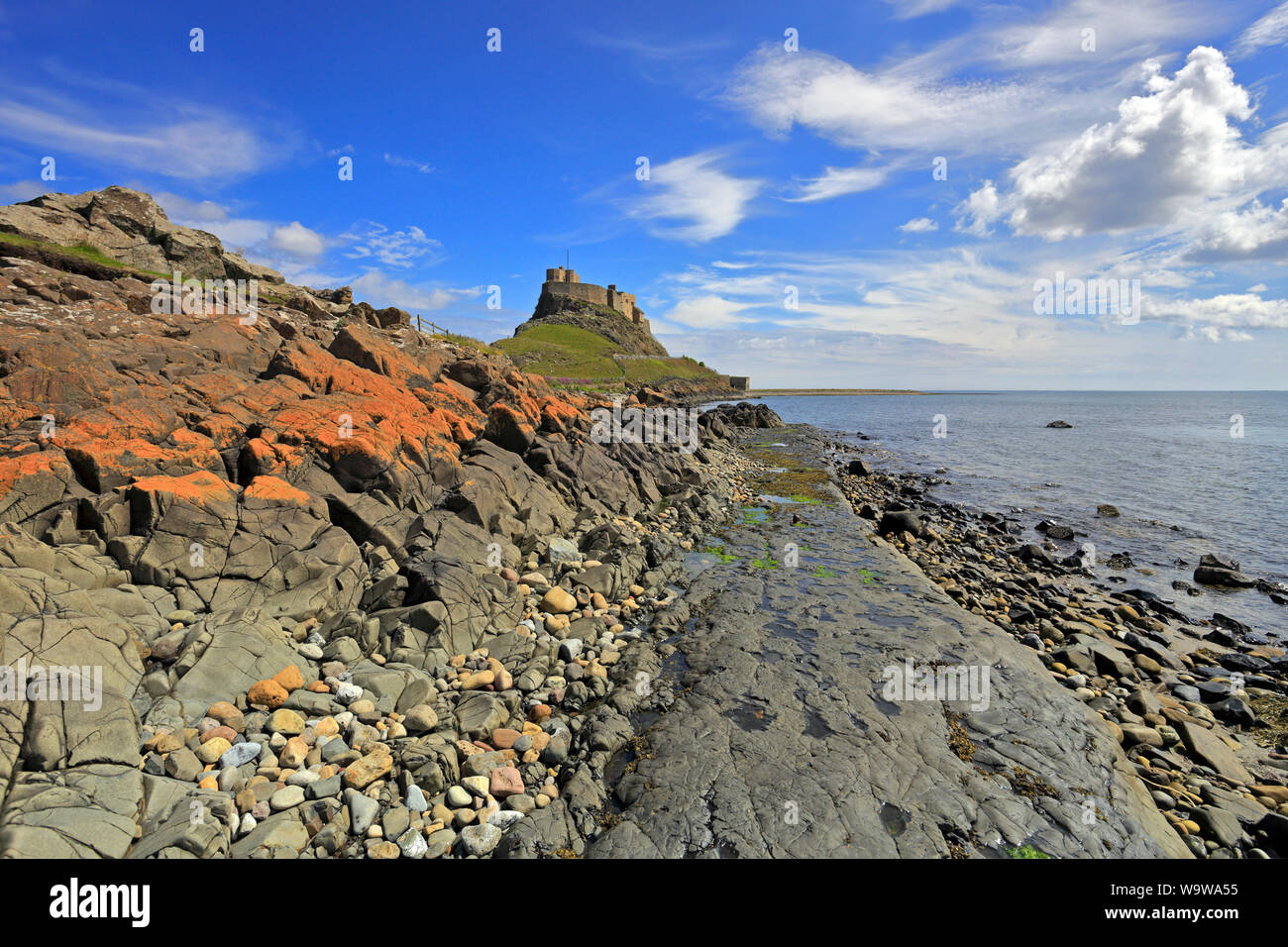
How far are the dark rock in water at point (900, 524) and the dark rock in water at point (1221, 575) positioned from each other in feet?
34.0

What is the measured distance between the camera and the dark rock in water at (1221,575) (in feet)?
67.4

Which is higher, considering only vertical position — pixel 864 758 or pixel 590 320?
pixel 590 320

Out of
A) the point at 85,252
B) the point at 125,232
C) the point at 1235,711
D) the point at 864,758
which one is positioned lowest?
the point at 1235,711

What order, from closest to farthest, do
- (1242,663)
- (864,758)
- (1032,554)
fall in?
(864,758) → (1242,663) → (1032,554)

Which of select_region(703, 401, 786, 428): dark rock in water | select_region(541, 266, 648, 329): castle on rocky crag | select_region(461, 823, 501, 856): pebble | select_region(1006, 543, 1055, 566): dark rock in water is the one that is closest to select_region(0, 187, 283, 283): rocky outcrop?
select_region(461, 823, 501, 856): pebble

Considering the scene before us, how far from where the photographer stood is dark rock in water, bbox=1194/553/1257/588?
20.5 metres

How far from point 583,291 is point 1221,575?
178695 mm

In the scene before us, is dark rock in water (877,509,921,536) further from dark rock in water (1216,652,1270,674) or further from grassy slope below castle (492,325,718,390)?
grassy slope below castle (492,325,718,390)

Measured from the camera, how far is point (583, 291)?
591 feet

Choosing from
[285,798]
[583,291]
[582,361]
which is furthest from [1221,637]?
[583,291]

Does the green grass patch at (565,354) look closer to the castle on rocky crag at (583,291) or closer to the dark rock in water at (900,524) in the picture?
the castle on rocky crag at (583,291)

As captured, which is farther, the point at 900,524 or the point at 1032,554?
the point at 900,524

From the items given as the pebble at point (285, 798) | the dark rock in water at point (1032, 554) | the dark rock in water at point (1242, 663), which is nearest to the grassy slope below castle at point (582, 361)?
the dark rock in water at point (1032, 554)

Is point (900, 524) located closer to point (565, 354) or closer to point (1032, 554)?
point (1032, 554)
